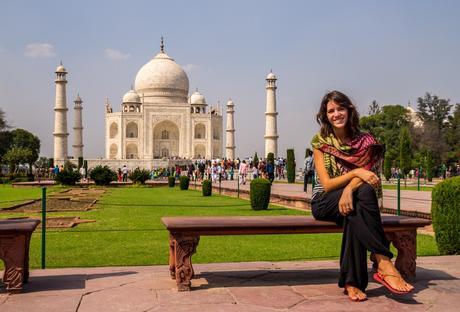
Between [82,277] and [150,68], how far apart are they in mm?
44718

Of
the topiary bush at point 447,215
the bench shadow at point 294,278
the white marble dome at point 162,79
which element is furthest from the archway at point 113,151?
the bench shadow at point 294,278

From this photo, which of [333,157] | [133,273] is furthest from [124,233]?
[333,157]

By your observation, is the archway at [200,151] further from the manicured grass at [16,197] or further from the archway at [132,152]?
the manicured grass at [16,197]

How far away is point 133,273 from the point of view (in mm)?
3709

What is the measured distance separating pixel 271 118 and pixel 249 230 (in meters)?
36.2

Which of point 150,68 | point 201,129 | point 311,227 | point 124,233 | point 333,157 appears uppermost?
point 150,68

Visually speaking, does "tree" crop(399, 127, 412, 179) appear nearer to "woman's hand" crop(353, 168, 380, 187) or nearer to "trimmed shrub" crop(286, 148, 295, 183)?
"trimmed shrub" crop(286, 148, 295, 183)

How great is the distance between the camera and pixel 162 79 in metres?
46.2

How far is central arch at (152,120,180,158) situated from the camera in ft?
151

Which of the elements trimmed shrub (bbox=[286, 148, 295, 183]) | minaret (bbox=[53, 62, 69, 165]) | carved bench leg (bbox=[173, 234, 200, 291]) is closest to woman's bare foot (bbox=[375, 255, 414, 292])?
carved bench leg (bbox=[173, 234, 200, 291])

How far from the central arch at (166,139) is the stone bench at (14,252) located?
42710mm

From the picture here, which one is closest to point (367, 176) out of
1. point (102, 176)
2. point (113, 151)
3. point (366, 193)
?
point (366, 193)

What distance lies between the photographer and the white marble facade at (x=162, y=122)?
44562mm

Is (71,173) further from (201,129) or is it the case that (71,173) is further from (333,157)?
(201,129)
